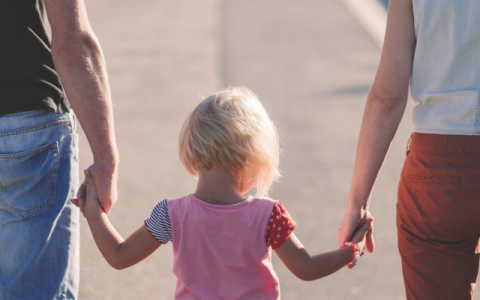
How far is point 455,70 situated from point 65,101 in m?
1.38

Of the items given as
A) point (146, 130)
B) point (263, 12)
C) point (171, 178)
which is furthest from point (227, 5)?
point (171, 178)

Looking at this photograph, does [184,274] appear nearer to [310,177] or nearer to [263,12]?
[310,177]

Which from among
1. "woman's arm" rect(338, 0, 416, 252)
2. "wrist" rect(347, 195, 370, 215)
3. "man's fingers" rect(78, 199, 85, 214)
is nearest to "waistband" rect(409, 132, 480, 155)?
"woman's arm" rect(338, 0, 416, 252)

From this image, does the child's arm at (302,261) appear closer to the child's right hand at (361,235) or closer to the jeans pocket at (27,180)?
the child's right hand at (361,235)

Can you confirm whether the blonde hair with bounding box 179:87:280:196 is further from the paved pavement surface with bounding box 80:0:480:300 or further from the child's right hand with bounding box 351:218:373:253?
the paved pavement surface with bounding box 80:0:480:300

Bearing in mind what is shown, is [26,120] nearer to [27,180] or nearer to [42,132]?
[42,132]

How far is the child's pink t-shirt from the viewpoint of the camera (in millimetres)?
2072

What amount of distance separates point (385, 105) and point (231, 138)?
63 centimetres

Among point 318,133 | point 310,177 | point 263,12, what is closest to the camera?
point 310,177

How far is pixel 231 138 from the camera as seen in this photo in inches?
83.2

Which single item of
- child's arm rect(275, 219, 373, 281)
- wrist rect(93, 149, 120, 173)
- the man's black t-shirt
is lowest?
child's arm rect(275, 219, 373, 281)

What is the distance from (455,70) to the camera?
2.17 metres

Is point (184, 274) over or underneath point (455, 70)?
underneath

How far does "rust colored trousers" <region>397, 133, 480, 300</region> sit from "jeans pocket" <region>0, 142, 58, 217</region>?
4.17 feet
